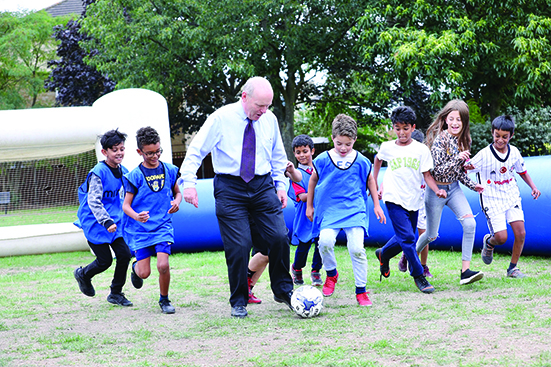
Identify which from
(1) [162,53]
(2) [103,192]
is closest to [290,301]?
(2) [103,192]

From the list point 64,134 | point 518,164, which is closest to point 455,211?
point 518,164

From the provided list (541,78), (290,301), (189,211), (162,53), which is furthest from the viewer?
(162,53)

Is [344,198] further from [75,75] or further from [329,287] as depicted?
[75,75]

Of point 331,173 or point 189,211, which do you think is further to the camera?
point 189,211

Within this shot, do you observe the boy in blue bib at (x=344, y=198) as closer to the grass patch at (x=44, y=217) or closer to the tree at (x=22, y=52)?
the grass patch at (x=44, y=217)

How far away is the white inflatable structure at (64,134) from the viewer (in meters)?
9.35

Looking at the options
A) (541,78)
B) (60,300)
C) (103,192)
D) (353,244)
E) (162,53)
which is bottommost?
(60,300)

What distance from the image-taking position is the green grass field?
346cm

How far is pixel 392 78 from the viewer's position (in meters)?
15.4

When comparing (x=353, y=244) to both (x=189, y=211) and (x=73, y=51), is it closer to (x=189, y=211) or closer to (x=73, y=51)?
(x=189, y=211)

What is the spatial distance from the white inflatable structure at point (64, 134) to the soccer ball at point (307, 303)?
5.42 meters

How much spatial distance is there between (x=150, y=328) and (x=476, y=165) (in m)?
3.44

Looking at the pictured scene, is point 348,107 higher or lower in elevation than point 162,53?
lower

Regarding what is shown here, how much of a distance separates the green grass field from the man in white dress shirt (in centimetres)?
42
